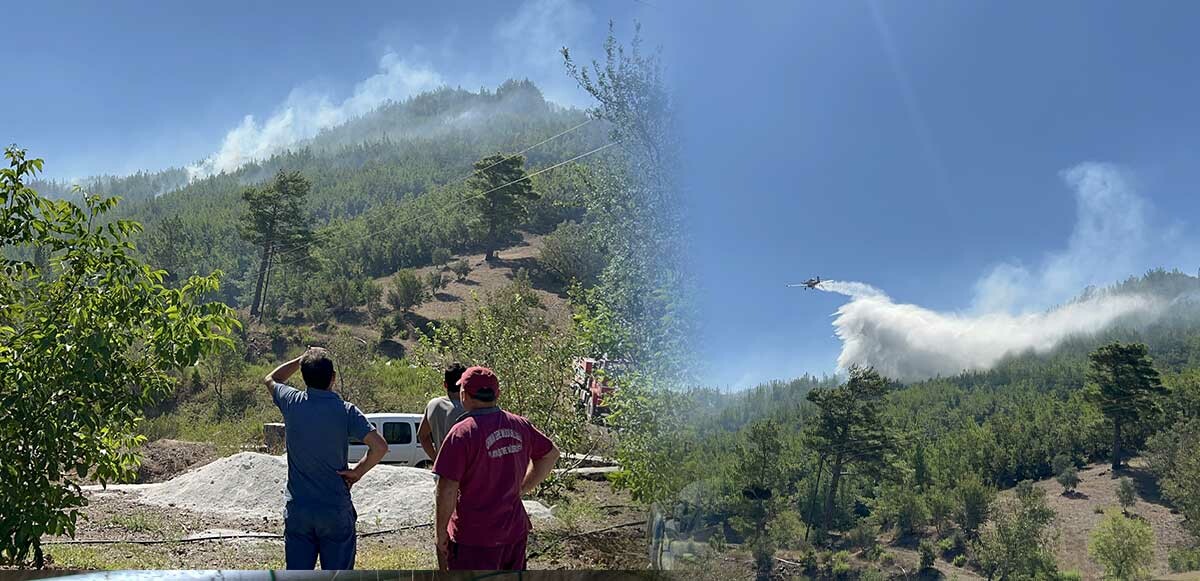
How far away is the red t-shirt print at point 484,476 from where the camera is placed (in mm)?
3012

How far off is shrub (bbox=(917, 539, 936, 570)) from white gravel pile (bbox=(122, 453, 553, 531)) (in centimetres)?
629

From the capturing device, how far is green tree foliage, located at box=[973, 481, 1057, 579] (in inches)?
64.4

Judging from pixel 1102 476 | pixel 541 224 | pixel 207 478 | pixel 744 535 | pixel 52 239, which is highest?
pixel 541 224

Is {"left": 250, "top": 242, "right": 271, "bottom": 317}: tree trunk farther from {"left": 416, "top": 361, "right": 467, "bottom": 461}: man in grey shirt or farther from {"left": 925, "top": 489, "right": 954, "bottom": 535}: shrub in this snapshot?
{"left": 925, "top": 489, "right": 954, "bottom": 535}: shrub

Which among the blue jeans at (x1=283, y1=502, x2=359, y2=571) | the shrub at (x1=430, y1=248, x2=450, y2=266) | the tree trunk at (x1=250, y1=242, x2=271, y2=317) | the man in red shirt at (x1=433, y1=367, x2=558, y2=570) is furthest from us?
the shrub at (x1=430, y1=248, x2=450, y2=266)

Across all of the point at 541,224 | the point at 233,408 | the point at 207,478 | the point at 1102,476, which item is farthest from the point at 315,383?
the point at 541,224

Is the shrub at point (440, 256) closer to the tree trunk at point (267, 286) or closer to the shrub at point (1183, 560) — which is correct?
the tree trunk at point (267, 286)

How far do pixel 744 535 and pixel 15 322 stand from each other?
5061 mm

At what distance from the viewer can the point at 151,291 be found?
5.26 metres

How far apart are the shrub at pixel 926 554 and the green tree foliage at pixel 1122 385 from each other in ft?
1.23

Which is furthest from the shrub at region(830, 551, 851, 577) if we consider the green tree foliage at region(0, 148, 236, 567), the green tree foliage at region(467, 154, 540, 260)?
the green tree foliage at region(467, 154, 540, 260)

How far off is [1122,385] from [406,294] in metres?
44.0

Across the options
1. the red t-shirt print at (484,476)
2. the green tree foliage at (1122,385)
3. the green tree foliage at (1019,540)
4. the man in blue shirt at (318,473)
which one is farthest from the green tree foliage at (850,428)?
the man in blue shirt at (318,473)

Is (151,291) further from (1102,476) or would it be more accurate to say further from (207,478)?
(207,478)
